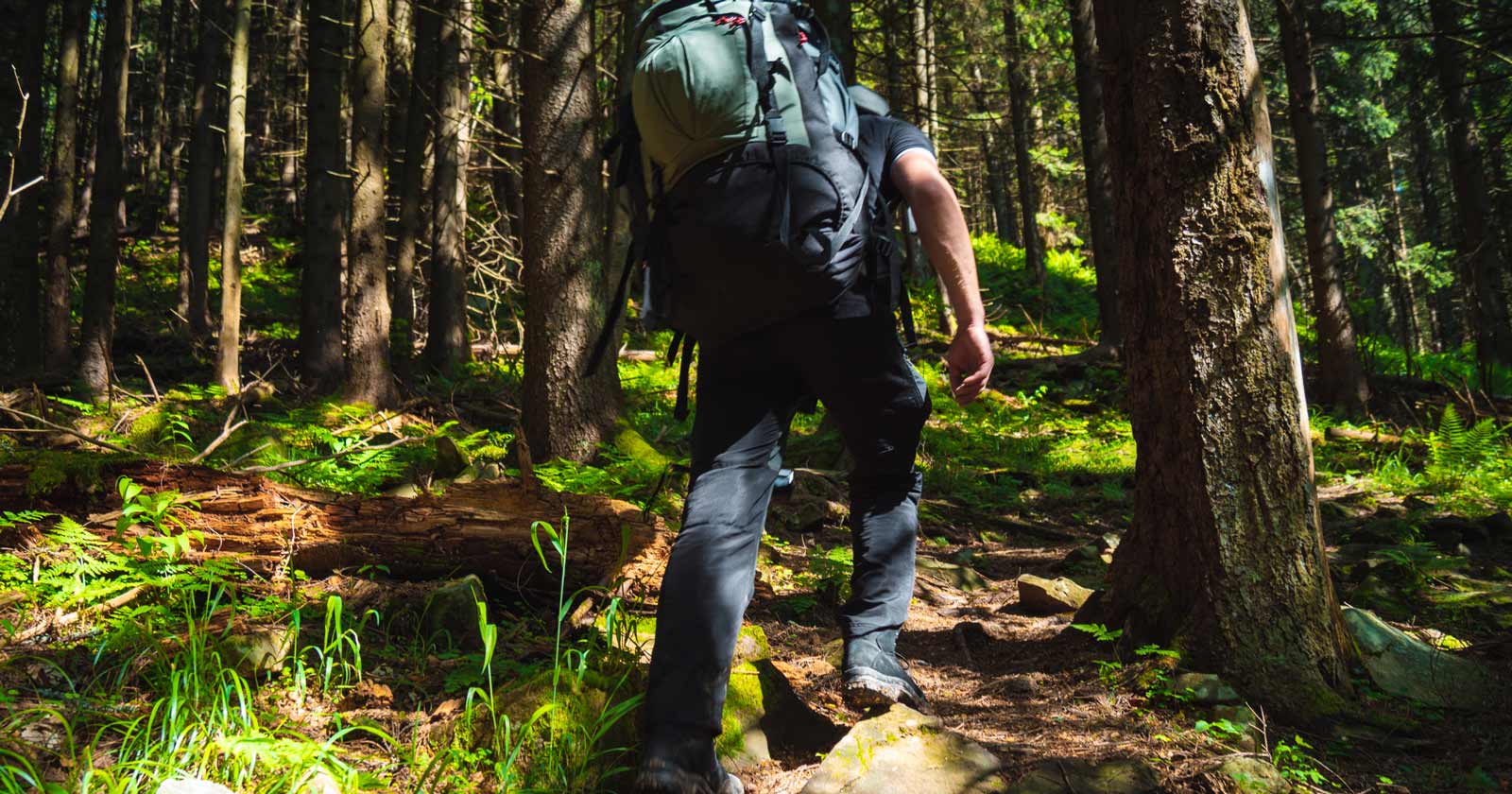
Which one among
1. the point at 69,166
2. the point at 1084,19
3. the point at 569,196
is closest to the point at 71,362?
the point at 69,166

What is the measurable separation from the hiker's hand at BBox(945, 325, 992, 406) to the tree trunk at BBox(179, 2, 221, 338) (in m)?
15.6

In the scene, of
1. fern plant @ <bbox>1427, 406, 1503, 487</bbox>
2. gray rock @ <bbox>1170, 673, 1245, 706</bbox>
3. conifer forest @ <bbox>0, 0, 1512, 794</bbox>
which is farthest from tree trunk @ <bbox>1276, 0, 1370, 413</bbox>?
gray rock @ <bbox>1170, 673, 1245, 706</bbox>

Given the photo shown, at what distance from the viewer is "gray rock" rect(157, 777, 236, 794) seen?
187cm

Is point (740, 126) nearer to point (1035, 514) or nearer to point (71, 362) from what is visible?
point (1035, 514)

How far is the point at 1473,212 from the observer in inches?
518

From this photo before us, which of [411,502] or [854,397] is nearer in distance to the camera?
[854,397]

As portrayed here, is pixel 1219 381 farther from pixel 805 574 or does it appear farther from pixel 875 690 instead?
pixel 805 574

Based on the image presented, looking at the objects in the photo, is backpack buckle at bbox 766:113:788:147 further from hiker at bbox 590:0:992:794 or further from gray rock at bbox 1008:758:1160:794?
gray rock at bbox 1008:758:1160:794

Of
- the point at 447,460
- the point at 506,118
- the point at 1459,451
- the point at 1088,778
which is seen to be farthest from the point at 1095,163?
the point at 1088,778

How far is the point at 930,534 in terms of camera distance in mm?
6062

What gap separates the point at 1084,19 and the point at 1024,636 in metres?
10.1

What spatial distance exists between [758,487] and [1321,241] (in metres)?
10.1

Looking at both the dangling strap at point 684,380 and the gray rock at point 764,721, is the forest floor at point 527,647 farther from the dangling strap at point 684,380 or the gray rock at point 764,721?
the dangling strap at point 684,380

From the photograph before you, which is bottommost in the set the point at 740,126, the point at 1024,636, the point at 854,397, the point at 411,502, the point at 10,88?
the point at 1024,636
